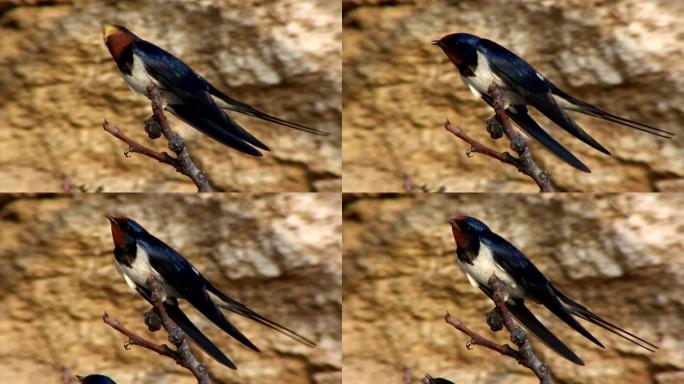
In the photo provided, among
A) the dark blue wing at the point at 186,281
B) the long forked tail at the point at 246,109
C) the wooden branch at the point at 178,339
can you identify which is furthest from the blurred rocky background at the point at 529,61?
the wooden branch at the point at 178,339

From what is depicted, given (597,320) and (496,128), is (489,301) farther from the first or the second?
(496,128)

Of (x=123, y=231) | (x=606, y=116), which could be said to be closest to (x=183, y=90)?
(x=123, y=231)

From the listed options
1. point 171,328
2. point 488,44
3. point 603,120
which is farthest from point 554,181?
point 171,328

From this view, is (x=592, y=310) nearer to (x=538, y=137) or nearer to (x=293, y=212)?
(x=538, y=137)

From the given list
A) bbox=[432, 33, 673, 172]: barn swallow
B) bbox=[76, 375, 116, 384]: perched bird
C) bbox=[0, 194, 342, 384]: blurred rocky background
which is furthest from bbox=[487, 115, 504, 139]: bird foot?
bbox=[76, 375, 116, 384]: perched bird

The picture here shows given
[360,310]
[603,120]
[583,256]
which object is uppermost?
[603,120]

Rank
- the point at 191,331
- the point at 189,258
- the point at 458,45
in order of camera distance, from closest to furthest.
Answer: the point at 191,331, the point at 458,45, the point at 189,258

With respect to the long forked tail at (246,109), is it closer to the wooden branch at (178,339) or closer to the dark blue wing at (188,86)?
the dark blue wing at (188,86)
